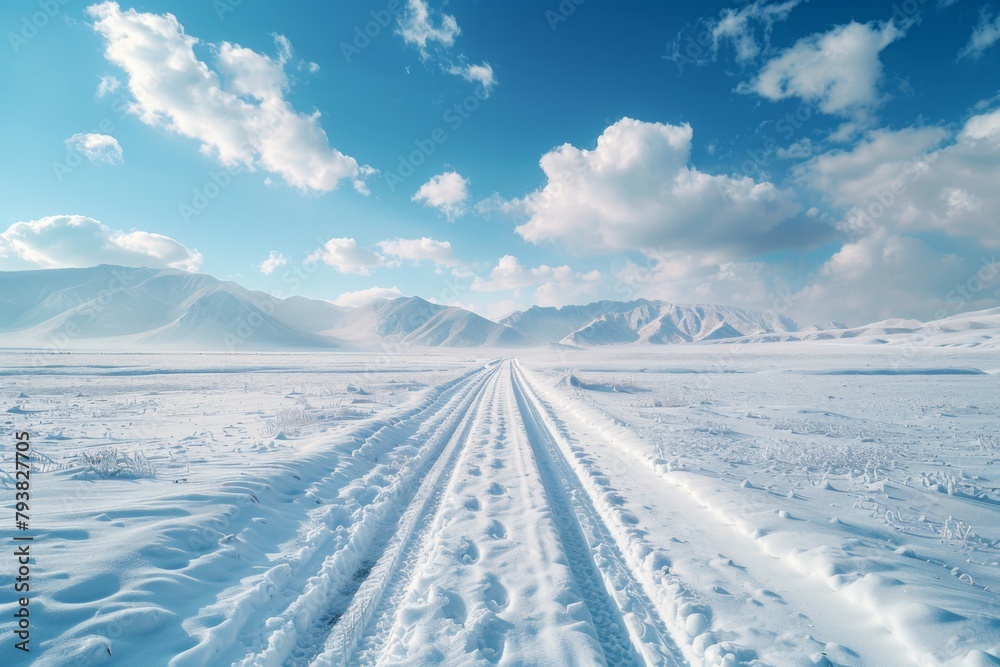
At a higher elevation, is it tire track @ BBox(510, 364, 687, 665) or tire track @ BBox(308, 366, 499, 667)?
tire track @ BBox(510, 364, 687, 665)

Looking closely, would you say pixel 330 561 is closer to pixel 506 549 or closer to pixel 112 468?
pixel 506 549

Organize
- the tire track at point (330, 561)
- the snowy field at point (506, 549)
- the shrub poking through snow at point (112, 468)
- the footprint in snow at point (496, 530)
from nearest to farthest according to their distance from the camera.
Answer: the snowy field at point (506, 549)
the tire track at point (330, 561)
the footprint in snow at point (496, 530)
the shrub poking through snow at point (112, 468)

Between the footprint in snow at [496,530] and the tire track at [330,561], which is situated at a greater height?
the footprint in snow at [496,530]

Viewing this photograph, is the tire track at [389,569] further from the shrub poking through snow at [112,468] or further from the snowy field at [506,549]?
the shrub poking through snow at [112,468]

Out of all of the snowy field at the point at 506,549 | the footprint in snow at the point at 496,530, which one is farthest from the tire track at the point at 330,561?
the footprint in snow at the point at 496,530

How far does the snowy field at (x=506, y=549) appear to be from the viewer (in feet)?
13.6

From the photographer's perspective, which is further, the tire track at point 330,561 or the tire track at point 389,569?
the tire track at point 330,561

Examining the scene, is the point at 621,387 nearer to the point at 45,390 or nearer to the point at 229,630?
the point at 229,630

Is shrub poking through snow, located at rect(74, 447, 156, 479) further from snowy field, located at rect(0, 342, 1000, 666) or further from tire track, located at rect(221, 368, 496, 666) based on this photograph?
tire track, located at rect(221, 368, 496, 666)

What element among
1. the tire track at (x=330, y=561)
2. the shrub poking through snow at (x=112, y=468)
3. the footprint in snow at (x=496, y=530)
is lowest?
the tire track at (x=330, y=561)

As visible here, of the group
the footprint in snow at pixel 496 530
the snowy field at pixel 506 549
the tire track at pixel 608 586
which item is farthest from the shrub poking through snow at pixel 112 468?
the tire track at pixel 608 586

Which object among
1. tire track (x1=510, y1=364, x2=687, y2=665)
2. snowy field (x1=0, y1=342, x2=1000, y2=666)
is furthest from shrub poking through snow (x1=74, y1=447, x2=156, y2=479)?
tire track (x1=510, y1=364, x2=687, y2=665)

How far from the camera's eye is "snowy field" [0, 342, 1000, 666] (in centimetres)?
414

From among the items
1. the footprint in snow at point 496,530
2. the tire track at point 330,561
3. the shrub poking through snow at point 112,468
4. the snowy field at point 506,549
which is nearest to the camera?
the snowy field at point 506,549
